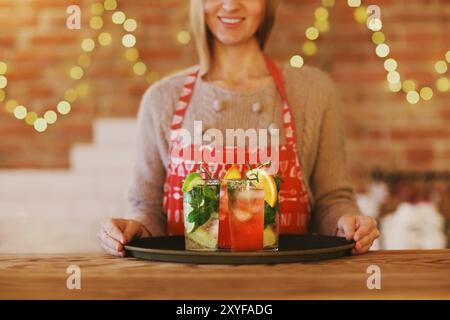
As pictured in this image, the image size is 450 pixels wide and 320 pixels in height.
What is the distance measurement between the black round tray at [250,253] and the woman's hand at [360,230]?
0.02m

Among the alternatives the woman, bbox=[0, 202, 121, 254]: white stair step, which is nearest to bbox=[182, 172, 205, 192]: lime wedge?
the woman

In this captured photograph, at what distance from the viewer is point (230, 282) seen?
3.35 feet

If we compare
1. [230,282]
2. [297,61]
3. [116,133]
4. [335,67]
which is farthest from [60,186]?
[230,282]

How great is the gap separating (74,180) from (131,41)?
58 cm

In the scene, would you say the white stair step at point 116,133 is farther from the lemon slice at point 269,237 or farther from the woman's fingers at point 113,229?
the lemon slice at point 269,237

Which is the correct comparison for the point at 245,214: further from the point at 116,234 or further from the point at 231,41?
the point at 231,41

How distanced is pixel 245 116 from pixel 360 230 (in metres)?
0.43

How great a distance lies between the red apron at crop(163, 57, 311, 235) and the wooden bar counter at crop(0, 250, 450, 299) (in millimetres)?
496

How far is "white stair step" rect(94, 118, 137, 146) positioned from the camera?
3.07 metres

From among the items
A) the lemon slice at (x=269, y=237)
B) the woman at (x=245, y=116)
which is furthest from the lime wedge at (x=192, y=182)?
the woman at (x=245, y=116)

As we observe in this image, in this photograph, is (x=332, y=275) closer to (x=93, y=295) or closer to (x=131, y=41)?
(x=93, y=295)

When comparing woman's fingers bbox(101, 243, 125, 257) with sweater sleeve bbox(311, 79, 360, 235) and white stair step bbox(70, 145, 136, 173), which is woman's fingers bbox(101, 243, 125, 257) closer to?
sweater sleeve bbox(311, 79, 360, 235)

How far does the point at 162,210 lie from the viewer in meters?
1.68
